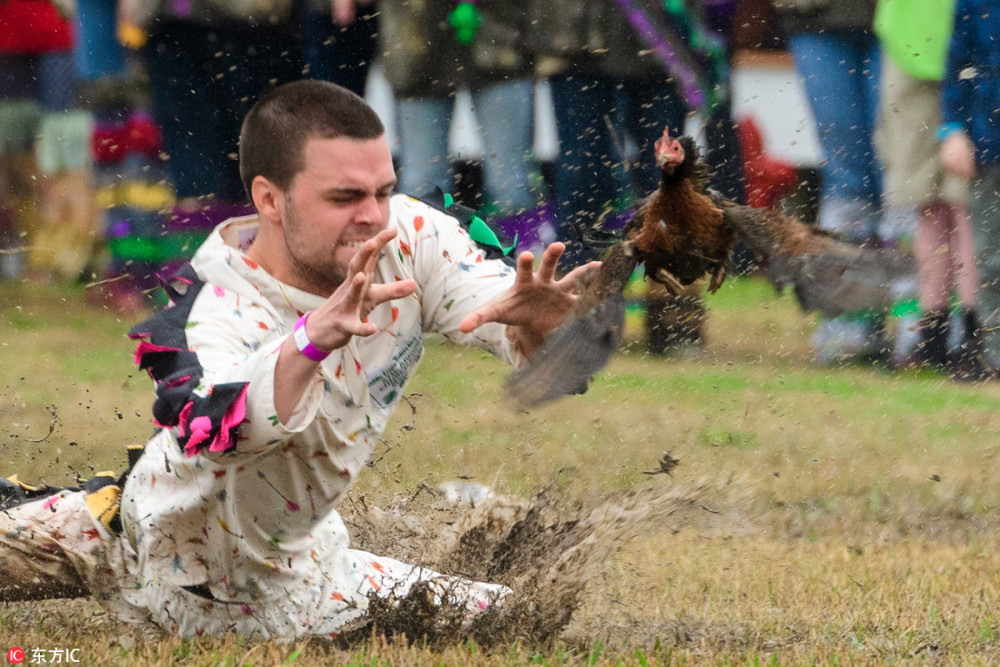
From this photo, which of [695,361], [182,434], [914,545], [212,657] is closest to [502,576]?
[212,657]

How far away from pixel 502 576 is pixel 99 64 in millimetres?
6020

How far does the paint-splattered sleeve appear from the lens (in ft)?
12.8

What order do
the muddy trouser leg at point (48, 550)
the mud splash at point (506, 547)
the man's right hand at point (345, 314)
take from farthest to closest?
the muddy trouser leg at point (48, 550), the mud splash at point (506, 547), the man's right hand at point (345, 314)

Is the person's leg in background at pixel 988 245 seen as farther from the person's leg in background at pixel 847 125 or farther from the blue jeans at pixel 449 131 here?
the blue jeans at pixel 449 131

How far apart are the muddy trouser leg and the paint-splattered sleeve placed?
1226 mm

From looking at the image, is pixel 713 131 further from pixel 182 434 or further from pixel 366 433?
pixel 182 434

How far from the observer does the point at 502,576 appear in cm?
418

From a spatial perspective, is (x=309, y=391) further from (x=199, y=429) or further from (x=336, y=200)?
(x=336, y=200)

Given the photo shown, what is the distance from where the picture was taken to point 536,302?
3.71 metres

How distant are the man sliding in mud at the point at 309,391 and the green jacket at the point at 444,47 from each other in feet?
12.3

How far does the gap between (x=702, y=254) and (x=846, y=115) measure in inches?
171

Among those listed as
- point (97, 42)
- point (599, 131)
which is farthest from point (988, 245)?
point (97, 42)

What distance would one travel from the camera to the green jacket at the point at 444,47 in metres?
7.51

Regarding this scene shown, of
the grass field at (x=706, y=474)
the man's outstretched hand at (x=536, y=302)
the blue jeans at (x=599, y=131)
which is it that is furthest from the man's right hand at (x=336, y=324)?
the blue jeans at (x=599, y=131)
